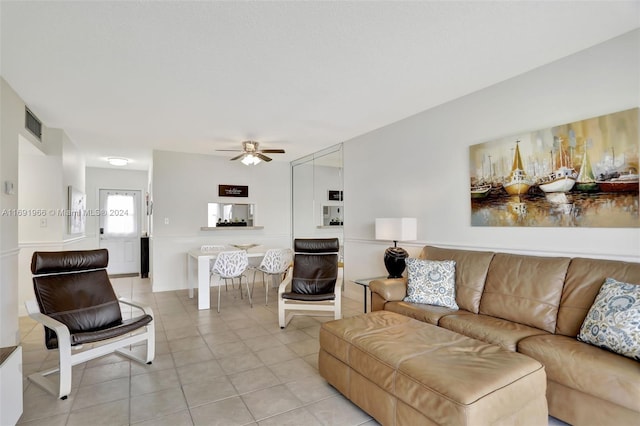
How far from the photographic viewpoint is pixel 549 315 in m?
2.36

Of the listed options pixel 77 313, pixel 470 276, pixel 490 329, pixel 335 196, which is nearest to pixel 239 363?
pixel 77 313

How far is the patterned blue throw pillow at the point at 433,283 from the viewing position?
116 inches

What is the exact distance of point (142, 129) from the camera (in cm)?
448

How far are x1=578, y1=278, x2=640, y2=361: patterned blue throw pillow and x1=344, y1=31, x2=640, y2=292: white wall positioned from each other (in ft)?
1.59

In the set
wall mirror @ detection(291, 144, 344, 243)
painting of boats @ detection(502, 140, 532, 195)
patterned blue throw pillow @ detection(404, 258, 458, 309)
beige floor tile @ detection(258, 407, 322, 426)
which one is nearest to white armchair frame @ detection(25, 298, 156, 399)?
beige floor tile @ detection(258, 407, 322, 426)

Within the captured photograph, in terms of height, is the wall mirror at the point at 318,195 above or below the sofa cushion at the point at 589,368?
above

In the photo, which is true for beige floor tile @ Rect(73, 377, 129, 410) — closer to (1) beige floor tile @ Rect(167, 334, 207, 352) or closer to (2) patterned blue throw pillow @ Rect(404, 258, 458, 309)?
(1) beige floor tile @ Rect(167, 334, 207, 352)

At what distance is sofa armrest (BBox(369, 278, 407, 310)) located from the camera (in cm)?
316

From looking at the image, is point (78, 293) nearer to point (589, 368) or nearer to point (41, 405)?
point (41, 405)

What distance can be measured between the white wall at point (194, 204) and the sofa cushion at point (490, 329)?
185 inches

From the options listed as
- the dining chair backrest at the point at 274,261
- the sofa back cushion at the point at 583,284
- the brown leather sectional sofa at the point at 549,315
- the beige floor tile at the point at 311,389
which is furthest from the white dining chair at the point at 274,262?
the sofa back cushion at the point at 583,284

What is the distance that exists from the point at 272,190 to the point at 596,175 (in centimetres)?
538

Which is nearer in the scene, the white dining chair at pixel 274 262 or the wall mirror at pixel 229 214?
the white dining chair at pixel 274 262

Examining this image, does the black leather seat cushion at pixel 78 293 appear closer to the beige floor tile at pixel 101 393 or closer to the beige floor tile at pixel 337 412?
the beige floor tile at pixel 101 393
